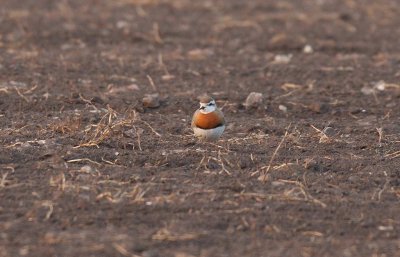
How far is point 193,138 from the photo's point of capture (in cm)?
830

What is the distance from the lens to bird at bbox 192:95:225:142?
8.00 meters

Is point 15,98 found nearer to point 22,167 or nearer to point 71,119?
point 71,119

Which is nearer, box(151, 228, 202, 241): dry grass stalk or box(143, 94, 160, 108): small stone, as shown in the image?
box(151, 228, 202, 241): dry grass stalk

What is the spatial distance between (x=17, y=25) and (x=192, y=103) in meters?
4.59

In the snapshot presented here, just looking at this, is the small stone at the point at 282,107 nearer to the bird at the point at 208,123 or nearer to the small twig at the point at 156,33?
the bird at the point at 208,123

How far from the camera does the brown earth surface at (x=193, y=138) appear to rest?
613cm

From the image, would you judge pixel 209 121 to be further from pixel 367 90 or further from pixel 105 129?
pixel 367 90

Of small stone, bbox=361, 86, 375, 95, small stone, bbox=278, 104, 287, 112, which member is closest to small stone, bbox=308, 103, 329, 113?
small stone, bbox=278, 104, 287, 112

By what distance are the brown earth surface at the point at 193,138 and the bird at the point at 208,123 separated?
0.31 feet

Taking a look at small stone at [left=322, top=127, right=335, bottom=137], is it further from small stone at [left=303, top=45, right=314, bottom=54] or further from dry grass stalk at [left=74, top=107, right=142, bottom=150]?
small stone at [left=303, top=45, right=314, bottom=54]

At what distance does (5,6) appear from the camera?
14945mm

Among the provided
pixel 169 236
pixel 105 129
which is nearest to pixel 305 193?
pixel 169 236

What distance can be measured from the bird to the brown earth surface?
0.10 meters

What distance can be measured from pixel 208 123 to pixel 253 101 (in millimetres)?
1791
